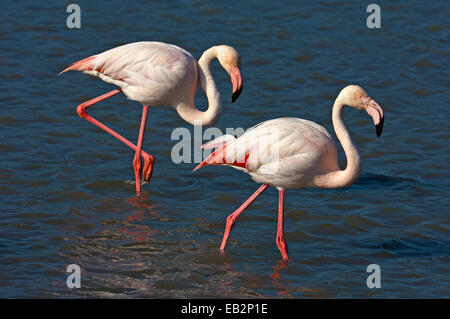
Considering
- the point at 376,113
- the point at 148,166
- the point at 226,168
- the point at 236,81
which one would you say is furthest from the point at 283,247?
the point at 226,168

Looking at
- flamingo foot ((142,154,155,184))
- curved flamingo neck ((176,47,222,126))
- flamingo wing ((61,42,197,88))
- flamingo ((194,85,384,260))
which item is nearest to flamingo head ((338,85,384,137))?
flamingo ((194,85,384,260))

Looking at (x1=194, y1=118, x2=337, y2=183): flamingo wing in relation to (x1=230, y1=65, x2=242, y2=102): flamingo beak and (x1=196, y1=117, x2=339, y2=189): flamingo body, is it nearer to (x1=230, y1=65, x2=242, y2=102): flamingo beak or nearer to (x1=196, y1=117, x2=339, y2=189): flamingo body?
(x1=196, y1=117, x2=339, y2=189): flamingo body

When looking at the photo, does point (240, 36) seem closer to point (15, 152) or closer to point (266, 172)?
point (15, 152)

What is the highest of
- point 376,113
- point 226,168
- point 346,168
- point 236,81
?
point 236,81

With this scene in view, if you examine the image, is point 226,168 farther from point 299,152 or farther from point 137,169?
point 299,152

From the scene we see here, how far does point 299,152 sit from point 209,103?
5.38 ft

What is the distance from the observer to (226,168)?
8.94m

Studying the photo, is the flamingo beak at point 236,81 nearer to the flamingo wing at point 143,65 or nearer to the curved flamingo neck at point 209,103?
the curved flamingo neck at point 209,103

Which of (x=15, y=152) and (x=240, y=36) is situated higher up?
(x=240, y=36)

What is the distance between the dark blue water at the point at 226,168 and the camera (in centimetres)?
668

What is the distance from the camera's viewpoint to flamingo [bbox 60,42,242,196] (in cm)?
812
